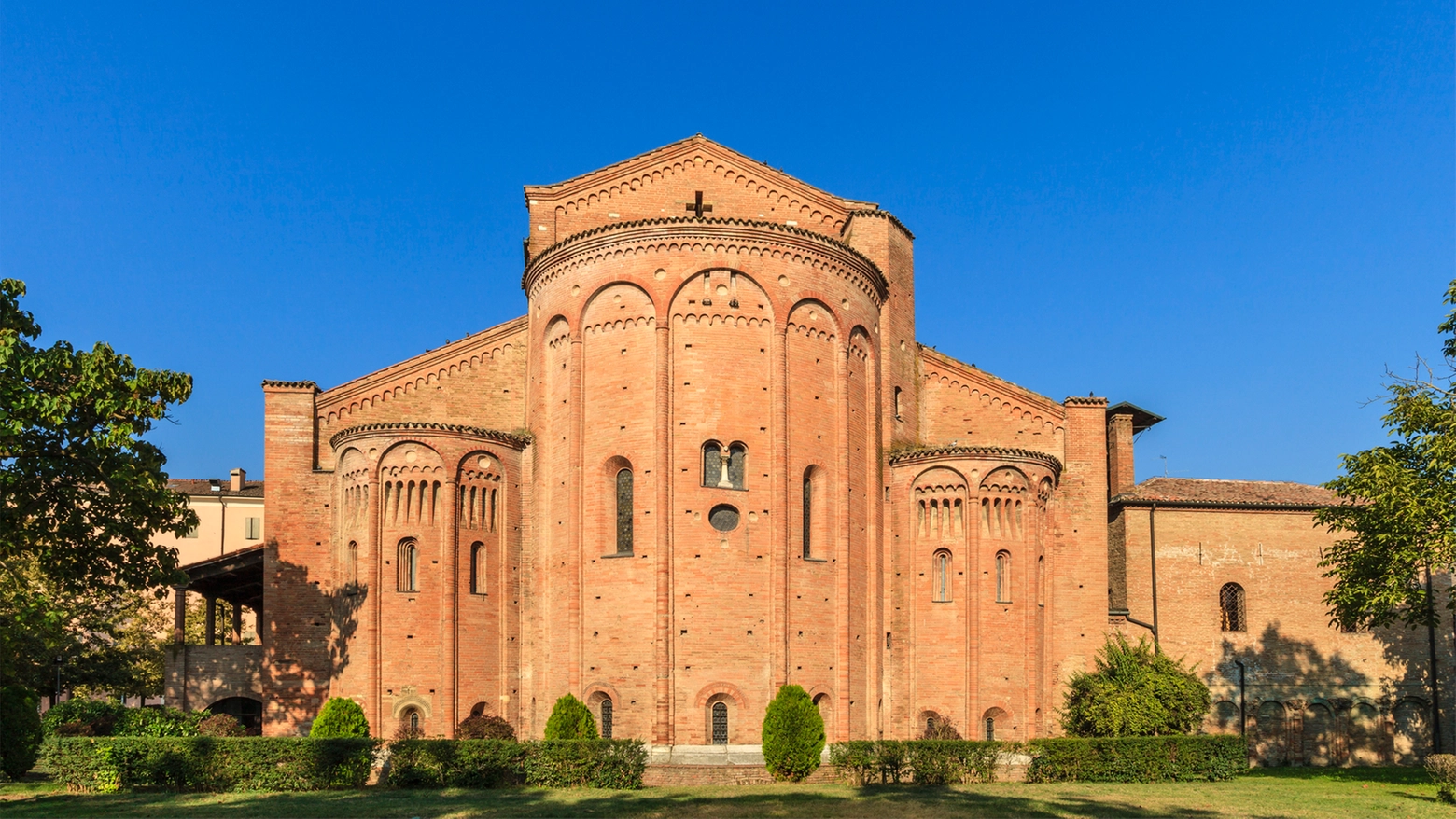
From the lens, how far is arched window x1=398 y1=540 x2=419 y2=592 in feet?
99.7

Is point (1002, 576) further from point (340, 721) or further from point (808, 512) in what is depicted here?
point (340, 721)

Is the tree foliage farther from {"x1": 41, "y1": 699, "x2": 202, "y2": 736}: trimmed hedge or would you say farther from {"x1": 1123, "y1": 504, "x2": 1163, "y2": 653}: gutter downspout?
{"x1": 1123, "y1": 504, "x2": 1163, "y2": 653}: gutter downspout

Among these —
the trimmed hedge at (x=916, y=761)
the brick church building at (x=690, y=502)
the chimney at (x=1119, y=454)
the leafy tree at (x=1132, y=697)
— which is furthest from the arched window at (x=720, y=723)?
the chimney at (x=1119, y=454)

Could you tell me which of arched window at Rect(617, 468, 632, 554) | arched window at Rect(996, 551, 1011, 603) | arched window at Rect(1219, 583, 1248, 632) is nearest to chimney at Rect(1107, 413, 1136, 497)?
arched window at Rect(1219, 583, 1248, 632)

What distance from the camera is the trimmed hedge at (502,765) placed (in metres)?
25.1

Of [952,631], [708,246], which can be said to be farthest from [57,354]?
[952,631]

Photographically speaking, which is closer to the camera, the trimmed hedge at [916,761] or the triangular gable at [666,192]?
the trimmed hedge at [916,761]

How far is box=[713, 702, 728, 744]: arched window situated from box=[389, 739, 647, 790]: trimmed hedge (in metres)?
3.79

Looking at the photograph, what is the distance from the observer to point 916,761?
2592 cm

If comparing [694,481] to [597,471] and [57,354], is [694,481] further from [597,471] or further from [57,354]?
[57,354]

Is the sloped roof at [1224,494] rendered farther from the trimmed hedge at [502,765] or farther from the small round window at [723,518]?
the trimmed hedge at [502,765]

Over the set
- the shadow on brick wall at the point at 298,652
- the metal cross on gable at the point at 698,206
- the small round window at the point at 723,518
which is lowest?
the shadow on brick wall at the point at 298,652

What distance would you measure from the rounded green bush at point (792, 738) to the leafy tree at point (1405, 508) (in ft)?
39.6

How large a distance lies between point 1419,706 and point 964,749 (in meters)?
19.6
